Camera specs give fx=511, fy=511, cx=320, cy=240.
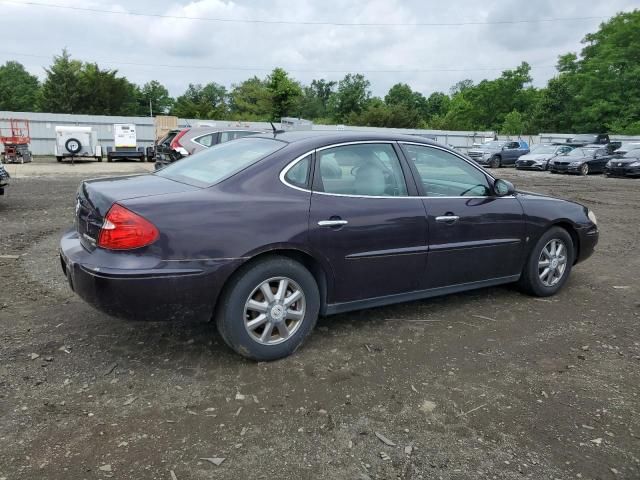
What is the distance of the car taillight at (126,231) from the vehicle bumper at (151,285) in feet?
0.21

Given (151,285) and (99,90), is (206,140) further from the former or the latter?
(99,90)

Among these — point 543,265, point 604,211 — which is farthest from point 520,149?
point 543,265

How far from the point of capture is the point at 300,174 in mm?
3578

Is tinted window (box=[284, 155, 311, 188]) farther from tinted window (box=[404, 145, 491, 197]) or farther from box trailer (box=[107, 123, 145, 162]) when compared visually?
box trailer (box=[107, 123, 145, 162])

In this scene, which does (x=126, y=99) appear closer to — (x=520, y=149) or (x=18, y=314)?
(x=520, y=149)

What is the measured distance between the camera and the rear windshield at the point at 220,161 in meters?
3.57

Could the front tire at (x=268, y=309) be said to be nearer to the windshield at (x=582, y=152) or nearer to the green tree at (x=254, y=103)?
the windshield at (x=582, y=152)

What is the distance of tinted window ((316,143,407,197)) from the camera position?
3689mm

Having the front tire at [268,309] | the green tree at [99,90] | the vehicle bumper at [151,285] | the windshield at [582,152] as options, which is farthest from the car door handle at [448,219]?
the green tree at [99,90]

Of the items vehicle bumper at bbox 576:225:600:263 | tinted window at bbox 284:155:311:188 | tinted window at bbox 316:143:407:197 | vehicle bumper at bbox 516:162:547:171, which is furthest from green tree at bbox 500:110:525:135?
tinted window at bbox 284:155:311:188

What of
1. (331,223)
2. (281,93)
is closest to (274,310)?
(331,223)

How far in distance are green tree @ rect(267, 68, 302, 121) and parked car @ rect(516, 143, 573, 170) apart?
28179 millimetres

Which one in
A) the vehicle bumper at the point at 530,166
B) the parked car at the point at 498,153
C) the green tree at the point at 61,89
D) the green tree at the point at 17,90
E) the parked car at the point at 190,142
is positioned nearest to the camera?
the parked car at the point at 190,142

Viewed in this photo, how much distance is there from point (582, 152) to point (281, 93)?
31.1 metres
